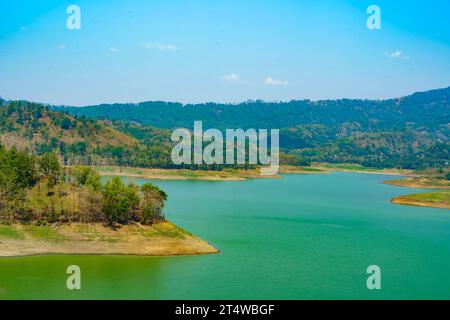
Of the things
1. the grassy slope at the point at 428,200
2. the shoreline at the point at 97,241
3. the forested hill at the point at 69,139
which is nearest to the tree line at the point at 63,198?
the shoreline at the point at 97,241

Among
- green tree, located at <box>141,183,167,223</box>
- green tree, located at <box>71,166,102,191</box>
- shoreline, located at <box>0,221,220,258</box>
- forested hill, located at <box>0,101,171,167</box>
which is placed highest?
forested hill, located at <box>0,101,171,167</box>

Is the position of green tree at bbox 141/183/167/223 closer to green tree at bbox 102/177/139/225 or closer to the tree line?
the tree line

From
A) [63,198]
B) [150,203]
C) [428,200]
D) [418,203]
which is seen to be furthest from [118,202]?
[428,200]

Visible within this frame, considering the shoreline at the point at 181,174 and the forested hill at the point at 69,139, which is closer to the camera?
Answer: the shoreline at the point at 181,174

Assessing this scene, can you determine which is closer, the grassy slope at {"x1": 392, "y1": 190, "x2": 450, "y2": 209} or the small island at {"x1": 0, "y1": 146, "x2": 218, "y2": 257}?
the small island at {"x1": 0, "y1": 146, "x2": 218, "y2": 257}

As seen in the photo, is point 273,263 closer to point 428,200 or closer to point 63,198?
point 63,198

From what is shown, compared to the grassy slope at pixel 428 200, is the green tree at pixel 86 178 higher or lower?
higher

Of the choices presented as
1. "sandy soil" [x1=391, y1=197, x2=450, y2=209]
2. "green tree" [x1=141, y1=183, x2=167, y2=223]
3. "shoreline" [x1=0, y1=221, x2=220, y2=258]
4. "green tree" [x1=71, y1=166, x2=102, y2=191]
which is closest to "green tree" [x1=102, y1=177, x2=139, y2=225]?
"green tree" [x1=141, y1=183, x2=167, y2=223]

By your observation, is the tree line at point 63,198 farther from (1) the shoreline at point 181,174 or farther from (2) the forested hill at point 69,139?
(2) the forested hill at point 69,139

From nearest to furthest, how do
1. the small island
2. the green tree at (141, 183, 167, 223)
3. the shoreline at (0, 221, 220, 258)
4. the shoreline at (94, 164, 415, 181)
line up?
the shoreline at (0, 221, 220, 258) < the small island < the green tree at (141, 183, 167, 223) < the shoreline at (94, 164, 415, 181)
